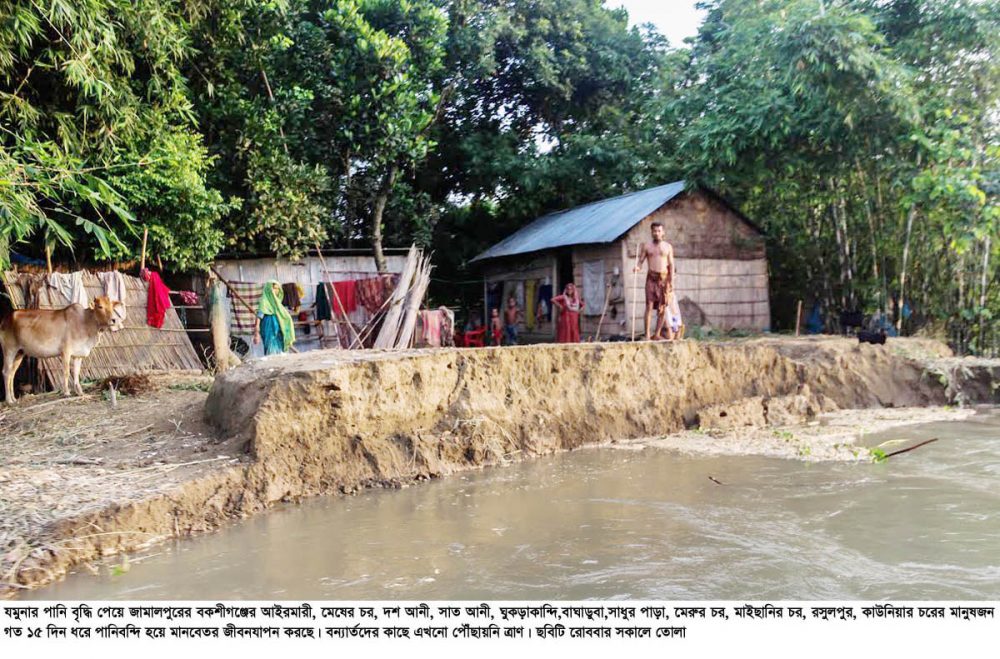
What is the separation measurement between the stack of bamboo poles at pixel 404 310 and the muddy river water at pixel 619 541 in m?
3.92

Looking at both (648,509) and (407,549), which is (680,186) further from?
(407,549)

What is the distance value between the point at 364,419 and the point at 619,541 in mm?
3000

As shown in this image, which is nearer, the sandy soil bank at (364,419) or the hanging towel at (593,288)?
the sandy soil bank at (364,419)

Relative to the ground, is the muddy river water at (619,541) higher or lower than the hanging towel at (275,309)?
lower

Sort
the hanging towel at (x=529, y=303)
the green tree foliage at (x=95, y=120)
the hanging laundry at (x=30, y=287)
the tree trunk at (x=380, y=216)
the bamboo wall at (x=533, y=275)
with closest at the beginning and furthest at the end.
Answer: the green tree foliage at (x=95, y=120), the hanging laundry at (x=30, y=287), the tree trunk at (x=380, y=216), the bamboo wall at (x=533, y=275), the hanging towel at (x=529, y=303)

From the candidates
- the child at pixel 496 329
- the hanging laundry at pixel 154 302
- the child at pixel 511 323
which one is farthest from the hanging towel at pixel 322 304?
the child at pixel 511 323

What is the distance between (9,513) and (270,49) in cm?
989

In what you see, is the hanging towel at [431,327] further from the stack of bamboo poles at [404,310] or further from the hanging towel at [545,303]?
the hanging towel at [545,303]

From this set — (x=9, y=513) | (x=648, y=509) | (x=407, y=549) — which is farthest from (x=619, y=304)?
(x=9, y=513)

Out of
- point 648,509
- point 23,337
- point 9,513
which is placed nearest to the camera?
point 9,513

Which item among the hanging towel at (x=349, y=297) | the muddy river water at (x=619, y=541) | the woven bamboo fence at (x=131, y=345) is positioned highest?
the hanging towel at (x=349, y=297)

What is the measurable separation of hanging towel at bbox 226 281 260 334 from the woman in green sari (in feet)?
9.93

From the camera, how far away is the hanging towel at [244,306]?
13.1 metres

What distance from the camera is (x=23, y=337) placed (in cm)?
844
